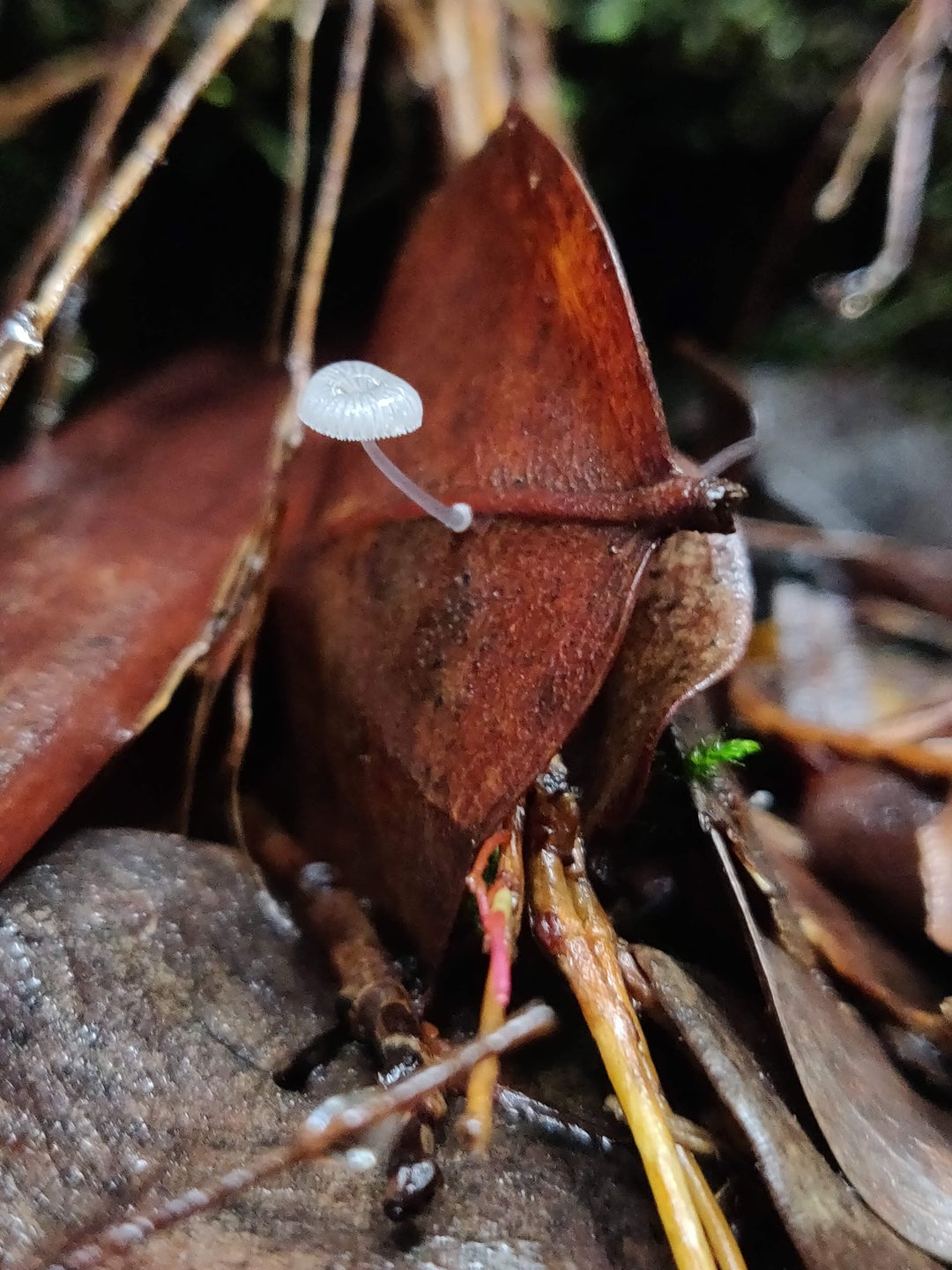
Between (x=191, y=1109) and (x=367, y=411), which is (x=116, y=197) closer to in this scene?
(x=367, y=411)

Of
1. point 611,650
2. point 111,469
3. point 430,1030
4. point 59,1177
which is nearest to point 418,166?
point 111,469

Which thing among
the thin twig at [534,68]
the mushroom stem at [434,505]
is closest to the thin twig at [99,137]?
the thin twig at [534,68]

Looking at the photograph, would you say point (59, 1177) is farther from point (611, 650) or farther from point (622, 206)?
point (622, 206)

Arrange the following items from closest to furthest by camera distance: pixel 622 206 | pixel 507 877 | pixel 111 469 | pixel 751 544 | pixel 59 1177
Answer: pixel 59 1177 < pixel 507 877 < pixel 111 469 < pixel 751 544 < pixel 622 206

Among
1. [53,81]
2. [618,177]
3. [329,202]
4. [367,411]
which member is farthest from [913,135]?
[53,81]

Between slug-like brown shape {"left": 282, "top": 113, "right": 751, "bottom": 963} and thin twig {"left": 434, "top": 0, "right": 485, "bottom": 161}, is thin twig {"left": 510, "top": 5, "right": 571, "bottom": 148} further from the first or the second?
slug-like brown shape {"left": 282, "top": 113, "right": 751, "bottom": 963}

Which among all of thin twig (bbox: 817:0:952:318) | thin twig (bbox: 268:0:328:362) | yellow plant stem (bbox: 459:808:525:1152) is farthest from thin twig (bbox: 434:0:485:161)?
yellow plant stem (bbox: 459:808:525:1152)
